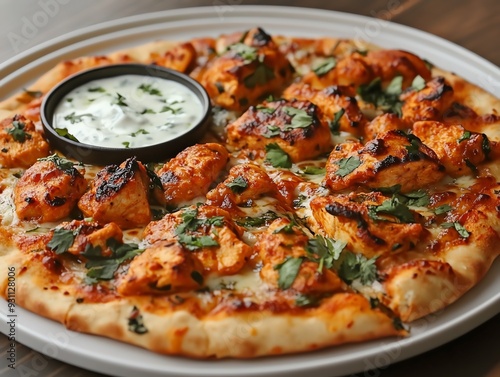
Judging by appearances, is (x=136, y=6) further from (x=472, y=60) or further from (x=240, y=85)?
(x=472, y=60)

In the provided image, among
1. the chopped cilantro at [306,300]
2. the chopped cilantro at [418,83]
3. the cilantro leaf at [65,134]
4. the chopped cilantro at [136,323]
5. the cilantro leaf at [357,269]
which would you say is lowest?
the chopped cilantro at [418,83]

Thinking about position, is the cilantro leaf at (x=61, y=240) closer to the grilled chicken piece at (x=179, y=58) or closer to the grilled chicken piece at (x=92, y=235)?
the grilled chicken piece at (x=92, y=235)

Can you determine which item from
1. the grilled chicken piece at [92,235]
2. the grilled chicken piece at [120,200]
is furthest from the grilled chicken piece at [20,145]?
the grilled chicken piece at [92,235]

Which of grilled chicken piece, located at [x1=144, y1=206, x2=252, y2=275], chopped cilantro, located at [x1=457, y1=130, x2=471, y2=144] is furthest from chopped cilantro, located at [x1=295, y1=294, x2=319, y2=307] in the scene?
chopped cilantro, located at [x1=457, y1=130, x2=471, y2=144]

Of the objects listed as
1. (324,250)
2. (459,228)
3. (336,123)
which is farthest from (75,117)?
(459,228)

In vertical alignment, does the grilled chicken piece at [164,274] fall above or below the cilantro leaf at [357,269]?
above

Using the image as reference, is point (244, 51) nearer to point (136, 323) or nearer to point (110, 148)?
point (110, 148)

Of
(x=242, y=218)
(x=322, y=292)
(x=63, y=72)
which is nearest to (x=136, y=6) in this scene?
(x=63, y=72)

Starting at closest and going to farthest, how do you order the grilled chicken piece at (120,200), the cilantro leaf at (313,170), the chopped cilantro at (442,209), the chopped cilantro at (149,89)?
the grilled chicken piece at (120,200)
the chopped cilantro at (442,209)
the cilantro leaf at (313,170)
the chopped cilantro at (149,89)
